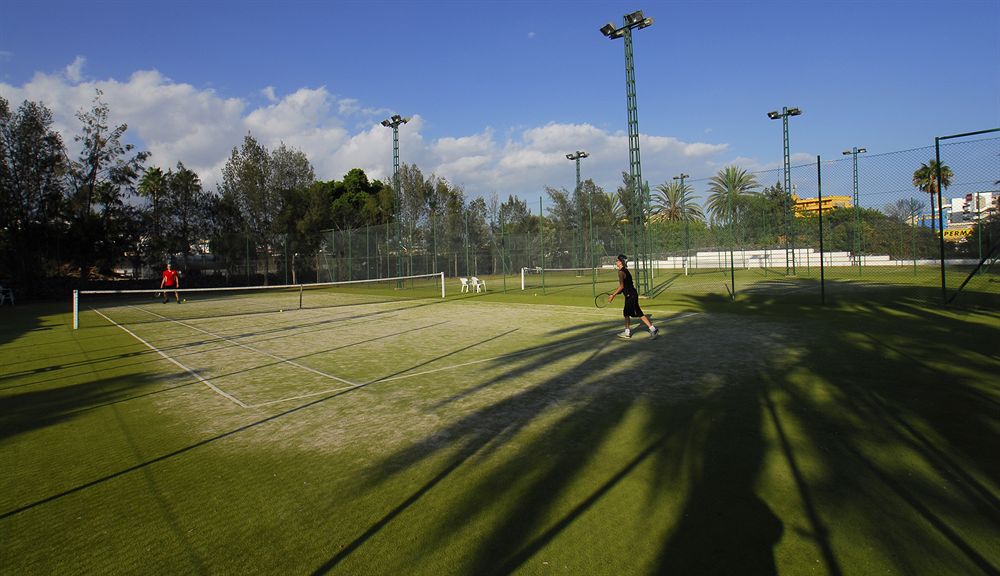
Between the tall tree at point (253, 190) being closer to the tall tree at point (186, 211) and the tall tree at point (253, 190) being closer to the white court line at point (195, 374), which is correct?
the tall tree at point (186, 211)

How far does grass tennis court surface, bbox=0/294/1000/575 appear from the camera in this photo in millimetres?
3457

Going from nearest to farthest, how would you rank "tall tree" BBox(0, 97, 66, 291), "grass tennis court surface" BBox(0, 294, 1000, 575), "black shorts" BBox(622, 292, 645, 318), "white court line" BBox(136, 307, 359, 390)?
"grass tennis court surface" BBox(0, 294, 1000, 575) → "white court line" BBox(136, 307, 359, 390) → "black shorts" BBox(622, 292, 645, 318) → "tall tree" BBox(0, 97, 66, 291)

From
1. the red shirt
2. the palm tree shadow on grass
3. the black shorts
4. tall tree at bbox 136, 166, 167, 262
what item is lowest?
the palm tree shadow on grass

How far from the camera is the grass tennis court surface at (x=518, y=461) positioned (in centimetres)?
346

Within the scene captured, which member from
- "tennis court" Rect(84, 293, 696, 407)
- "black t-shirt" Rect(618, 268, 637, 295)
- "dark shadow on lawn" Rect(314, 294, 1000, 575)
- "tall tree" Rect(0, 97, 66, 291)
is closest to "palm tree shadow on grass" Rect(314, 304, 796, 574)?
"dark shadow on lawn" Rect(314, 294, 1000, 575)

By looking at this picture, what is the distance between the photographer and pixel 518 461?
16.2 feet

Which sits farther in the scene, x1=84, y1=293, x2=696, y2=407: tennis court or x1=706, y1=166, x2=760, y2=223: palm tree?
x1=706, y1=166, x2=760, y2=223: palm tree

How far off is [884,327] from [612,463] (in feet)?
34.1

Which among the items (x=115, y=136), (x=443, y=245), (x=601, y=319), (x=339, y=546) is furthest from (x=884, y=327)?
(x=115, y=136)

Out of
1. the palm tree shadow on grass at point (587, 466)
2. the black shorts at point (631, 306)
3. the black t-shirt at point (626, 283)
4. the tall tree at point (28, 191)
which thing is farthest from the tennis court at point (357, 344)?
the tall tree at point (28, 191)

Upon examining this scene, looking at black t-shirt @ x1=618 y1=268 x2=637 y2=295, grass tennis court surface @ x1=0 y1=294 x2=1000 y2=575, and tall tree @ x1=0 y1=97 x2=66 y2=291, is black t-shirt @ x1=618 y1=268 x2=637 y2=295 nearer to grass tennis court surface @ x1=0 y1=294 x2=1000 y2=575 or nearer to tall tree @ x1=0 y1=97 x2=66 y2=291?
grass tennis court surface @ x1=0 y1=294 x2=1000 y2=575

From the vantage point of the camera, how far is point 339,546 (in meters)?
3.56

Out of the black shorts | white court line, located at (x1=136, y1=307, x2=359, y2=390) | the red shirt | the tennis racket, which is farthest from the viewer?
the red shirt

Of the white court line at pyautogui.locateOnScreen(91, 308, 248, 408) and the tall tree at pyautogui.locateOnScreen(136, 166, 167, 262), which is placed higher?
the tall tree at pyautogui.locateOnScreen(136, 166, 167, 262)
